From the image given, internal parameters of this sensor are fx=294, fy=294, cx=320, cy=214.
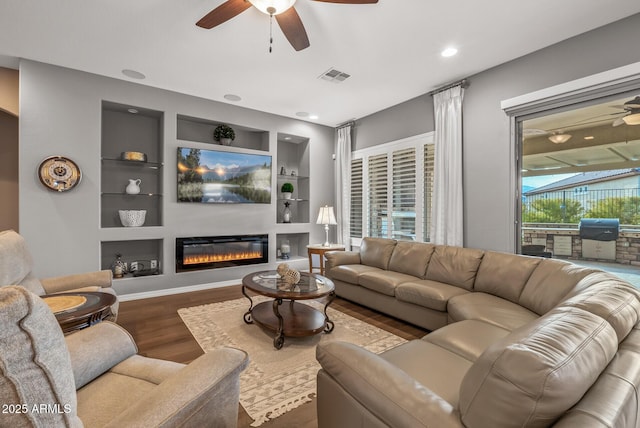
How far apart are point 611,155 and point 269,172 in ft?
14.5

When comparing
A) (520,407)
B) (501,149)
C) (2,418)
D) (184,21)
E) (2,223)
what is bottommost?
(520,407)

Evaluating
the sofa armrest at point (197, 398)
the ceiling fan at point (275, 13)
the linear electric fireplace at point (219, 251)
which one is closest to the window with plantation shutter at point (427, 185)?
the ceiling fan at point (275, 13)

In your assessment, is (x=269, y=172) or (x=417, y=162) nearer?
(x=417, y=162)

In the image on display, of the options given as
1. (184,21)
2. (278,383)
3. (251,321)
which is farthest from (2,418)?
(184,21)

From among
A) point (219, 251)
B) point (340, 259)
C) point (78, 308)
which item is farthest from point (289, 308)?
point (219, 251)

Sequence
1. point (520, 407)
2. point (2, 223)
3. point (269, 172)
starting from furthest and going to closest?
point (269, 172) < point (2, 223) < point (520, 407)

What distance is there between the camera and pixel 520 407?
2.46 feet

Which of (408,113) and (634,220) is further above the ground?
(408,113)

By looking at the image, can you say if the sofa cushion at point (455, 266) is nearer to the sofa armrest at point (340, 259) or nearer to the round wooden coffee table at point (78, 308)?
the sofa armrest at point (340, 259)

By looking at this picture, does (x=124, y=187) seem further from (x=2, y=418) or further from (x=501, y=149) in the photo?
(x=501, y=149)

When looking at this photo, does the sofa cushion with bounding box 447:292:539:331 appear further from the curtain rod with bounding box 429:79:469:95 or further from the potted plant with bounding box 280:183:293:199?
the potted plant with bounding box 280:183:293:199

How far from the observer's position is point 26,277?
2387mm

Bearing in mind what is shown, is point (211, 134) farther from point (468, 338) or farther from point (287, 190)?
point (468, 338)

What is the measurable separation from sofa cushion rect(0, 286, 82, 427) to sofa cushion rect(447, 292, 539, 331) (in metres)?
2.37
